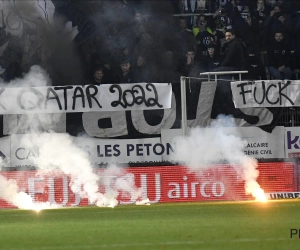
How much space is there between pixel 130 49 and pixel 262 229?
8.17 metres

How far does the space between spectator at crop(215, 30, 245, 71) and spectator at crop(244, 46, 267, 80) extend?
0.88ft

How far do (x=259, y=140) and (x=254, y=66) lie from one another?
2.04m

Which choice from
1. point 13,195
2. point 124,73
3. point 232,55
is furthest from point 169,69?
point 13,195

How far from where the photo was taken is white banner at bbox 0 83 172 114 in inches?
629

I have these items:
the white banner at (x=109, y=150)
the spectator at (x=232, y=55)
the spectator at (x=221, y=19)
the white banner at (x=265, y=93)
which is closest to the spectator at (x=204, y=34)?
the spectator at (x=221, y=19)

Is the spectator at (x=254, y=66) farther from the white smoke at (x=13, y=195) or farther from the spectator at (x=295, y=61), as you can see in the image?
the white smoke at (x=13, y=195)

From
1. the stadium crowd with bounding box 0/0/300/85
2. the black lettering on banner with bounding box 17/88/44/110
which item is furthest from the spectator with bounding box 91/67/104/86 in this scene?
the black lettering on banner with bounding box 17/88/44/110

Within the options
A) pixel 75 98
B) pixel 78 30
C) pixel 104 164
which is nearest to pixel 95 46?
pixel 78 30

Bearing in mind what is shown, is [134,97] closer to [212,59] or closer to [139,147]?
[139,147]

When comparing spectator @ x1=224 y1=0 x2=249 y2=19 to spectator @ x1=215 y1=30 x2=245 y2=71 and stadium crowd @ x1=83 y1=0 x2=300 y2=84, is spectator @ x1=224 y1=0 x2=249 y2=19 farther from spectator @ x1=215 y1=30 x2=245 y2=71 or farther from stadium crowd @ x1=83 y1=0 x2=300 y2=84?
spectator @ x1=215 y1=30 x2=245 y2=71

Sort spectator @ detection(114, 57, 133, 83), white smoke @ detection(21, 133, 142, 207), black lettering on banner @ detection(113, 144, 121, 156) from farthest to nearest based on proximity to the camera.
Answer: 1. spectator @ detection(114, 57, 133, 83)
2. black lettering on banner @ detection(113, 144, 121, 156)
3. white smoke @ detection(21, 133, 142, 207)

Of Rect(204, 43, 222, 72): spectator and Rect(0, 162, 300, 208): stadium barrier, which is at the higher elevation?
Rect(204, 43, 222, 72): spectator

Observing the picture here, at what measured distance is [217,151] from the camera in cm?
1605

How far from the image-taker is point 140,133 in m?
16.4
